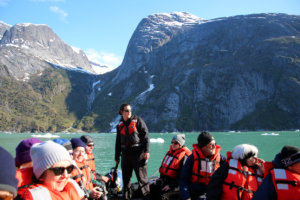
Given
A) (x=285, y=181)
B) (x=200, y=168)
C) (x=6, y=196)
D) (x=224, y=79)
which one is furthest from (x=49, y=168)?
(x=224, y=79)

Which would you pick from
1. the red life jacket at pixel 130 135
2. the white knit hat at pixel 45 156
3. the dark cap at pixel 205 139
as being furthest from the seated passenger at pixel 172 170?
the white knit hat at pixel 45 156

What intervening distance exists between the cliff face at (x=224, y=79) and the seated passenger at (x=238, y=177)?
128 meters

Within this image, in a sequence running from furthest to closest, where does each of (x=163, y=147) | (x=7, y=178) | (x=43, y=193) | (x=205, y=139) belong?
(x=163, y=147) < (x=205, y=139) < (x=43, y=193) < (x=7, y=178)

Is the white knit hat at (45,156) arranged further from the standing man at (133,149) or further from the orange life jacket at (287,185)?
the standing man at (133,149)

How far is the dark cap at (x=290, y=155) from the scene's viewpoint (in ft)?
8.49

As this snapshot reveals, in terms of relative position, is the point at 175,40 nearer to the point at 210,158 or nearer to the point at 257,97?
the point at 257,97

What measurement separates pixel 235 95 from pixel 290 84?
2909 centimetres

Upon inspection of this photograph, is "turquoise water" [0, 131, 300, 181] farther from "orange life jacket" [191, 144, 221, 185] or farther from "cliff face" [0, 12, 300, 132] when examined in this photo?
"cliff face" [0, 12, 300, 132]

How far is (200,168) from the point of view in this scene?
4582mm

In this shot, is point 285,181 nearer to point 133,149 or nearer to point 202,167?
point 202,167

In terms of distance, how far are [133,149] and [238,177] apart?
9.55ft

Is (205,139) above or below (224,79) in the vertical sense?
below

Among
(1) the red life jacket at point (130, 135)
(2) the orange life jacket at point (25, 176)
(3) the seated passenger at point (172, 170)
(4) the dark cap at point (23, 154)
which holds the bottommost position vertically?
(3) the seated passenger at point (172, 170)

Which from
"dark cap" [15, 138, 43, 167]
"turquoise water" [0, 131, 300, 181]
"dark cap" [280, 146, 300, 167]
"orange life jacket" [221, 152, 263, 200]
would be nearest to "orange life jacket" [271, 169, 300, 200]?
"dark cap" [280, 146, 300, 167]
